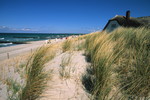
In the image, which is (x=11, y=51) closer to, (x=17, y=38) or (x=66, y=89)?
(x=66, y=89)

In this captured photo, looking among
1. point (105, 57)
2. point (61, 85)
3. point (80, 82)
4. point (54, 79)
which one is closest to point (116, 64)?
point (105, 57)

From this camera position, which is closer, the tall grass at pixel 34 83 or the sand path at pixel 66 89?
the tall grass at pixel 34 83

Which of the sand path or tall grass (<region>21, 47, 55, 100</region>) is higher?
tall grass (<region>21, 47, 55, 100</region>)

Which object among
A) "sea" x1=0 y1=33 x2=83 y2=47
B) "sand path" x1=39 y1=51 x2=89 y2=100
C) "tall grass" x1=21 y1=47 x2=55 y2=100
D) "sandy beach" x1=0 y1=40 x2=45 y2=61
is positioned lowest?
"sandy beach" x1=0 y1=40 x2=45 y2=61

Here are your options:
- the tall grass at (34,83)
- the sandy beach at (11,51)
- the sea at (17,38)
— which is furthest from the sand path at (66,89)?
the sea at (17,38)

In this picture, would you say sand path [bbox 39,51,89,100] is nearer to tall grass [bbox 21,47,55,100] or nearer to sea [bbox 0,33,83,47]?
tall grass [bbox 21,47,55,100]

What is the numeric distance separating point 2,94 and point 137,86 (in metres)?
2.33

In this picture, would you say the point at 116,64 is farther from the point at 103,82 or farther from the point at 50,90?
the point at 50,90

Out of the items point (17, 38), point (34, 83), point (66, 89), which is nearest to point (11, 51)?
point (34, 83)

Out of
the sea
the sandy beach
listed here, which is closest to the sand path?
the sandy beach

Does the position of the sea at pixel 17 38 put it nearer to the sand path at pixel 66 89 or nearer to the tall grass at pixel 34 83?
the tall grass at pixel 34 83

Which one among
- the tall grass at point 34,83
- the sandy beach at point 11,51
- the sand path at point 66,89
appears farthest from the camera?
the sandy beach at point 11,51

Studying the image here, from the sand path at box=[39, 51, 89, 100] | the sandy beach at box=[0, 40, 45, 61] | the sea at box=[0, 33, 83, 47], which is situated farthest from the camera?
the sea at box=[0, 33, 83, 47]

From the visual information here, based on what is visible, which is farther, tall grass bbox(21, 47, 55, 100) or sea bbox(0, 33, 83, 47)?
sea bbox(0, 33, 83, 47)
